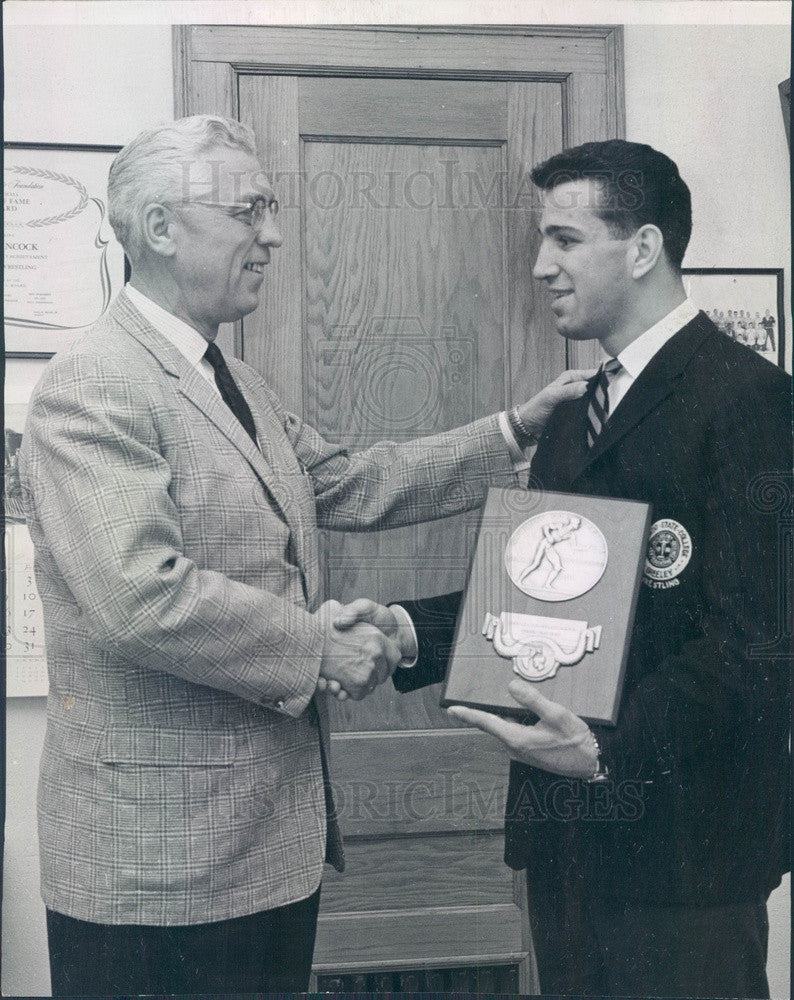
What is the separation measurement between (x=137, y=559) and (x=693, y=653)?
3.21ft

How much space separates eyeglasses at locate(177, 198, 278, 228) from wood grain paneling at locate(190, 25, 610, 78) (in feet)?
0.90

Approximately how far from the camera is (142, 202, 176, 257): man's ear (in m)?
1.81

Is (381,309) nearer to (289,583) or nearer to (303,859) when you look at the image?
(289,583)

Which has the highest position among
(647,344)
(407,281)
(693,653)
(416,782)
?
(407,281)

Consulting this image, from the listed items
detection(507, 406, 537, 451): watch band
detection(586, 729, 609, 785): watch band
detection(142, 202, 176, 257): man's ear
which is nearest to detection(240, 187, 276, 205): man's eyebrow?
A: detection(142, 202, 176, 257): man's ear

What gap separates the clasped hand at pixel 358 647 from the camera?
1.80 m

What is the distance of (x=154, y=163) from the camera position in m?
1.83

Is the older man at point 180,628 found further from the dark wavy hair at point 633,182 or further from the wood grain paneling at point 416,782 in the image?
the dark wavy hair at point 633,182

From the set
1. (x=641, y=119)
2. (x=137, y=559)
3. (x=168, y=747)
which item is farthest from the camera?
(x=641, y=119)

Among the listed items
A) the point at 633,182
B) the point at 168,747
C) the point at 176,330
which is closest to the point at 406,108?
the point at 633,182

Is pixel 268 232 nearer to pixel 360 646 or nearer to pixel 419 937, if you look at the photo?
pixel 360 646

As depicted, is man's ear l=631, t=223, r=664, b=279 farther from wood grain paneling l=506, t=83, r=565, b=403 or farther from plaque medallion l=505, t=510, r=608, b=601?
plaque medallion l=505, t=510, r=608, b=601

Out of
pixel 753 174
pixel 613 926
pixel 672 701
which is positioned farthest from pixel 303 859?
pixel 753 174

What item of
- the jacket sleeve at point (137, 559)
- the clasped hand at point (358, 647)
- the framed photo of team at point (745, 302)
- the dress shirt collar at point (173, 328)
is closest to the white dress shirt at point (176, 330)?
the dress shirt collar at point (173, 328)
